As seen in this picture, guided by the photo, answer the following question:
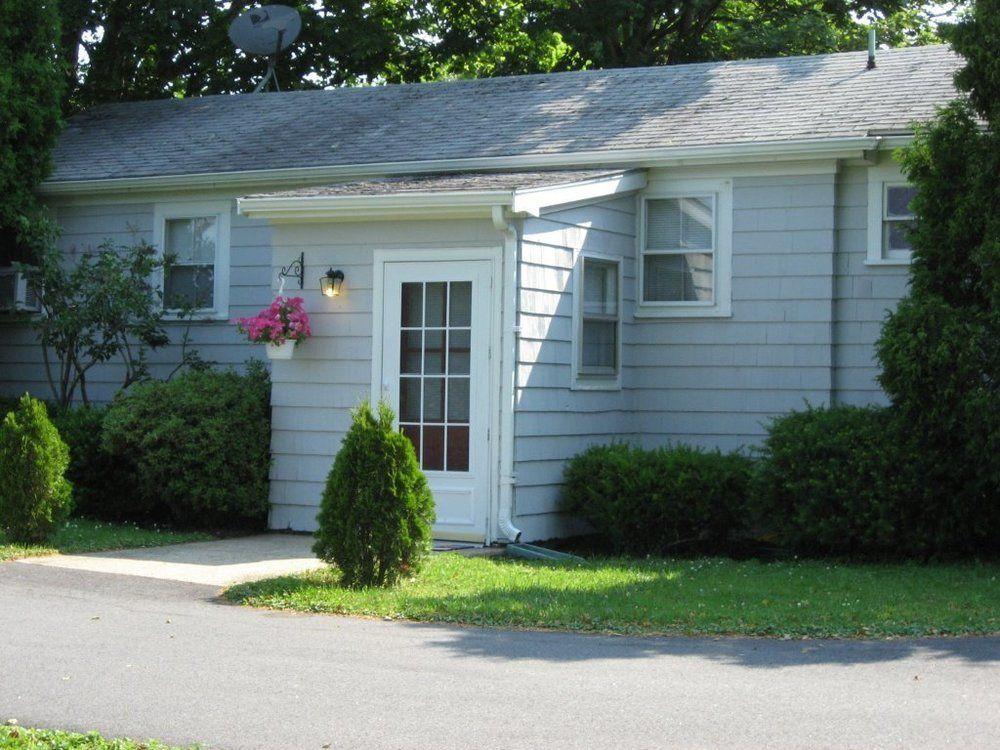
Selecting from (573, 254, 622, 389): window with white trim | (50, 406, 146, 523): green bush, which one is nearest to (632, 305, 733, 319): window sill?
(573, 254, 622, 389): window with white trim

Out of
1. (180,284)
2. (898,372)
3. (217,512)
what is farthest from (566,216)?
(180,284)

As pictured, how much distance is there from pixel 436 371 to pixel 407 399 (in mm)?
393

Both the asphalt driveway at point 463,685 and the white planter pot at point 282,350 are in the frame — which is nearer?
the asphalt driveway at point 463,685

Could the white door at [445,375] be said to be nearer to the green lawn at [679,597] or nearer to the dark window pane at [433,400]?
the dark window pane at [433,400]

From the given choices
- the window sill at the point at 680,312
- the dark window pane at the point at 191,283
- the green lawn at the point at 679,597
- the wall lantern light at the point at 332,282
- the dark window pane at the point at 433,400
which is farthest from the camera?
the dark window pane at the point at 191,283

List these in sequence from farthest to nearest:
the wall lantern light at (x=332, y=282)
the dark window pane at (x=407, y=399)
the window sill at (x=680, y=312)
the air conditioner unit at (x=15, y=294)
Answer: the air conditioner unit at (x=15, y=294), the window sill at (x=680, y=312), the wall lantern light at (x=332, y=282), the dark window pane at (x=407, y=399)

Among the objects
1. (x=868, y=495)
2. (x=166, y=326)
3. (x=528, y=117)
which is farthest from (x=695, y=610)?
(x=166, y=326)

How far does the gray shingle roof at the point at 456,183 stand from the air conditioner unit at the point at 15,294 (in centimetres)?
481

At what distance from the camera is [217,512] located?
1334 cm

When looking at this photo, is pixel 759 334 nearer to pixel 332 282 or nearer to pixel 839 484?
pixel 839 484

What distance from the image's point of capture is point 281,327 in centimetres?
1284

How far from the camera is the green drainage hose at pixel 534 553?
12.0 m

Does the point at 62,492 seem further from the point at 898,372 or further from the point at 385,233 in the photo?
the point at 898,372

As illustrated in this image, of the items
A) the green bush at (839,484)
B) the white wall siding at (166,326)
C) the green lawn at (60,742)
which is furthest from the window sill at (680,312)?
the green lawn at (60,742)
